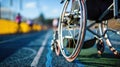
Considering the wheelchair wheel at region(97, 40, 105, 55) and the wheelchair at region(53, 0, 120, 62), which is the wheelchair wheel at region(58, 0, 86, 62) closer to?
the wheelchair at region(53, 0, 120, 62)

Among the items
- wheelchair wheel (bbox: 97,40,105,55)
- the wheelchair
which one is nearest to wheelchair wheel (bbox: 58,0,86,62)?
the wheelchair

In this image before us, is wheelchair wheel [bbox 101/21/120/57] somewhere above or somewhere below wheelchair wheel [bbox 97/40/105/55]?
above

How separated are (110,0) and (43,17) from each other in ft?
545

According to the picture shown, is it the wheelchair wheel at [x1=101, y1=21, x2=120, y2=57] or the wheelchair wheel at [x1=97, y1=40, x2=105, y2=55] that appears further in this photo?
the wheelchair wheel at [x1=97, y1=40, x2=105, y2=55]

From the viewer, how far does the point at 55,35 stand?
7.84m

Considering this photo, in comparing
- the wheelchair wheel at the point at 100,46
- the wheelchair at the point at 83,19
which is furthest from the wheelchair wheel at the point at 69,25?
the wheelchair wheel at the point at 100,46

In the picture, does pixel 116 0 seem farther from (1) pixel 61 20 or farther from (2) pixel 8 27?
(2) pixel 8 27

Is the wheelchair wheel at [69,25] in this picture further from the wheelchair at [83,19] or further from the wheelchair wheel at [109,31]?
the wheelchair wheel at [109,31]

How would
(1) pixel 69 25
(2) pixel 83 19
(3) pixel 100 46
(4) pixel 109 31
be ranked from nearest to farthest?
(2) pixel 83 19 → (1) pixel 69 25 → (4) pixel 109 31 → (3) pixel 100 46

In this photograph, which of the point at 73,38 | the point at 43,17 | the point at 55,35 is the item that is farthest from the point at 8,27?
the point at 43,17

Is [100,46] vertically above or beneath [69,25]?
beneath

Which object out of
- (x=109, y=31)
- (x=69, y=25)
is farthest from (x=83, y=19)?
(x=109, y=31)

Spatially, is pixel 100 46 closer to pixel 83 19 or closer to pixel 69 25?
pixel 69 25

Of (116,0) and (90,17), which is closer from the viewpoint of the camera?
(116,0)
